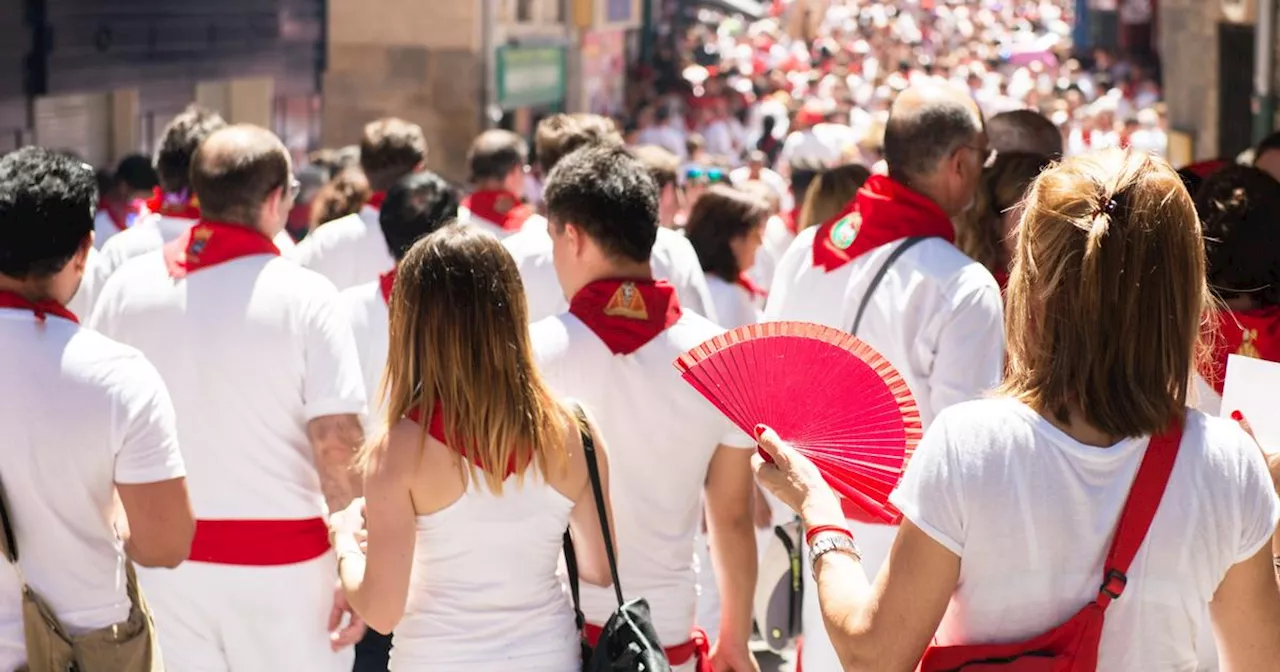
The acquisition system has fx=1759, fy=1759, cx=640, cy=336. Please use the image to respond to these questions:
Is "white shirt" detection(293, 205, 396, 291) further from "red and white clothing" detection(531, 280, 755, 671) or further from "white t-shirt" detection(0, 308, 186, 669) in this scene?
"white t-shirt" detection(0, 308, 186, 669)

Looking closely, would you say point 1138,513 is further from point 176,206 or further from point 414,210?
point 176,206

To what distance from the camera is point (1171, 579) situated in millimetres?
2311

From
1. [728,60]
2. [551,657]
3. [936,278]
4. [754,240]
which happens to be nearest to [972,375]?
[936,278]

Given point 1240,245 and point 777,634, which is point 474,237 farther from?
point 777,634

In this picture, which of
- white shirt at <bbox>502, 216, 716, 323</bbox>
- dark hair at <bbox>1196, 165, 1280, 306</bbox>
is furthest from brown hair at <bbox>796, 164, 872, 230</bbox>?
dark hair at <bbox>1196, 165, 1280, 306</bbox>

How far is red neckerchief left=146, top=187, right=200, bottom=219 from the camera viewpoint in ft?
18.4

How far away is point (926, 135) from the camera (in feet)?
14.2

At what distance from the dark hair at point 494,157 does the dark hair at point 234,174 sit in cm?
297

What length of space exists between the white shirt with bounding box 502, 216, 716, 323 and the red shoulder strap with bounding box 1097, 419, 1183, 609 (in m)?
2.63

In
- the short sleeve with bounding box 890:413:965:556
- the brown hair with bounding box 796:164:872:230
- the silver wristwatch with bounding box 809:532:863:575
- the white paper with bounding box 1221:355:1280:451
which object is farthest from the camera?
the brown hair with bounding box 796:164:872:230

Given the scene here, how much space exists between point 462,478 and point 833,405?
68cm

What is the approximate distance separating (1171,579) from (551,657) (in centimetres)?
120

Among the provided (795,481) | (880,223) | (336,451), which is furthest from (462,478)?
(880,223)

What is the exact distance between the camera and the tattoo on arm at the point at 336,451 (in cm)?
421
